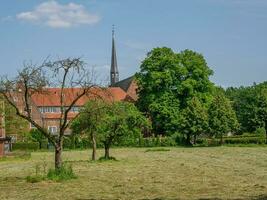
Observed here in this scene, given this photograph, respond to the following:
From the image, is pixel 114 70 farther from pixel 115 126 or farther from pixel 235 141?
pixel 115 126

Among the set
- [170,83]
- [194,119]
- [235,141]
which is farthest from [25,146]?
[235,141]

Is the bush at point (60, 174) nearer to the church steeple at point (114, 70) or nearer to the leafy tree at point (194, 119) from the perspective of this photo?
the leafy tree at point (194, 119)

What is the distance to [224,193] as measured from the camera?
18141 mm

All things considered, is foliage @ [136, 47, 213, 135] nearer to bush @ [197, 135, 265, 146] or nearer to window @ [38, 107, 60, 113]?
bush @ [197, 135, 265, 146]

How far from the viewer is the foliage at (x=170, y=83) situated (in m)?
81.8

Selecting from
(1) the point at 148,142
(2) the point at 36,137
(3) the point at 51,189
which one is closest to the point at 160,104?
(1) the point at 148,142

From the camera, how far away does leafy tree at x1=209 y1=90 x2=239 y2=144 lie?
76.8m

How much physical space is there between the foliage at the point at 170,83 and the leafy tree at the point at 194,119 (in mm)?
3149

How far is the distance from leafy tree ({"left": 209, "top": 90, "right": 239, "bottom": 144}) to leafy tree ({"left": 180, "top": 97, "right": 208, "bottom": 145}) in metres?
1.06

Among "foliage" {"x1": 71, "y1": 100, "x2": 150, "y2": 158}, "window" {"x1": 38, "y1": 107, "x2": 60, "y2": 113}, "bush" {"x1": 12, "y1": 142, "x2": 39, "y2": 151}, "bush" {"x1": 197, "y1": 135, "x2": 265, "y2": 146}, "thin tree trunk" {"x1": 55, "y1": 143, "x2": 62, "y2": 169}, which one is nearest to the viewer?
"thin tree trunk" {"x1": 55, "y1": 143, "x2": 62, "y2": 169}

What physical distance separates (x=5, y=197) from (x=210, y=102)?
6605 centimetres

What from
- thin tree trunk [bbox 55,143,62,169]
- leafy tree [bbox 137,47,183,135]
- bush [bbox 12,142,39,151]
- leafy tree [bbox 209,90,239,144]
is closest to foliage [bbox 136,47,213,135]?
leafy tree [bbox 137,47,183,135]

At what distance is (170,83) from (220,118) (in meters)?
10.5

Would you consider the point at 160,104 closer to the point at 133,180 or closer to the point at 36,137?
the point at 36,137
